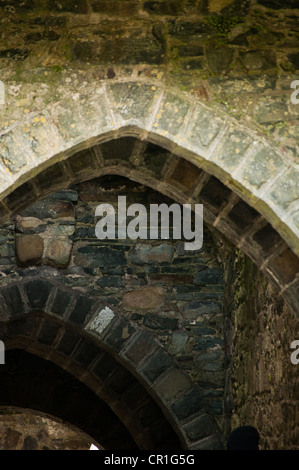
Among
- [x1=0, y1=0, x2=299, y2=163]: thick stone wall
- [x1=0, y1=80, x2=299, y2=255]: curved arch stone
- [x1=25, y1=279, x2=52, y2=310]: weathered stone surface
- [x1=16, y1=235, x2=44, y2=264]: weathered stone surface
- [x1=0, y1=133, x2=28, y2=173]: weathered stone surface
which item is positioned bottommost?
[x1=0, y1=133, x2=28, y2=173]: weathered stone surface

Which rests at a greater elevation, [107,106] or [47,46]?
[47,46]

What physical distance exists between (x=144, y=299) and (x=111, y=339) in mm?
393

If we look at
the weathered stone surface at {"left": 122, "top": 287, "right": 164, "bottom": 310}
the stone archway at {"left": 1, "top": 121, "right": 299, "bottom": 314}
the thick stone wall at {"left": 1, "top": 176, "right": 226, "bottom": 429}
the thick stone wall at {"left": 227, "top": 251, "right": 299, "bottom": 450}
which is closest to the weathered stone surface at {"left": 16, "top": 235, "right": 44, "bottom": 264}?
the thick stone wall at {"left": 1, "top": 176, "right": 226, "bottom": 429}

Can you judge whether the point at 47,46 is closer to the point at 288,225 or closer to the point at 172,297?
the point at 288,225

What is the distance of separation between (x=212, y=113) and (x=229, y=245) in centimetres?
263

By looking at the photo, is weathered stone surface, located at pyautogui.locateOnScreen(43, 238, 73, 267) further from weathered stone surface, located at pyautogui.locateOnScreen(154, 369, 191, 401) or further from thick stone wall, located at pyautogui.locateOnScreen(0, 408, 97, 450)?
thick stone wall, located at pyautogui.locateOnScreen(0, 408, 97, 450)

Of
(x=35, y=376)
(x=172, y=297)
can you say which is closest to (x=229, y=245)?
(x=172, y=297)

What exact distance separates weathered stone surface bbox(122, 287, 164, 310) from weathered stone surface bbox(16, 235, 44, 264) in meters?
0.73

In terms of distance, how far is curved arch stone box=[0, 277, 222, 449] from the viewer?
16.4 feet

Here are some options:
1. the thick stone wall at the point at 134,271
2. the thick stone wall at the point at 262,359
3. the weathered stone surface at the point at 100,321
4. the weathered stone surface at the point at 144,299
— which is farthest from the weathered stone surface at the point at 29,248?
the thick stone wall at the point at 262,359

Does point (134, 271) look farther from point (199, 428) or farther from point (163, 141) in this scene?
point (163, 141)

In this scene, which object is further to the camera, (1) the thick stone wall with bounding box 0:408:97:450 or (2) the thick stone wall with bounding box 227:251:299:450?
(1) the thick stone wall with bounding box 0:408:97:450

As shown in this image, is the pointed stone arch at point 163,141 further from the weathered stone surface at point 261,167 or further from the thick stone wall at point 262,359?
the thick stone wall at point 262,359

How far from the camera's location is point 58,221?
205 inches
